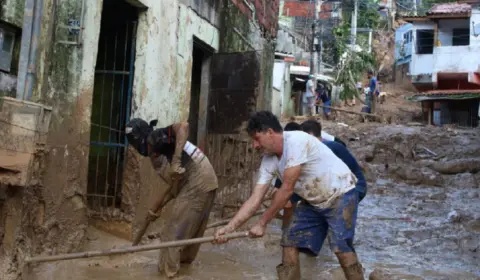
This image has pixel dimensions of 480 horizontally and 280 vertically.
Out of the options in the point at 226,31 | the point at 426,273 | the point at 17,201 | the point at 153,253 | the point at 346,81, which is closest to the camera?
the point at 17,201

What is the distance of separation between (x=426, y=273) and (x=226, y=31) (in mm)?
5222

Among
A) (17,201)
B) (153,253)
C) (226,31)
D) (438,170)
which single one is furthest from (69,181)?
(438,170)

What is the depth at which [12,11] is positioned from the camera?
5117 millimetres

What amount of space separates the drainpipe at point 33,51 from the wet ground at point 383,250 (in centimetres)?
162

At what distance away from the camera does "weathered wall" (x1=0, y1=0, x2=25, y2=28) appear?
16.5 ft

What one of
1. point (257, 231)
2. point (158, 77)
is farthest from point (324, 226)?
point (158, 77)

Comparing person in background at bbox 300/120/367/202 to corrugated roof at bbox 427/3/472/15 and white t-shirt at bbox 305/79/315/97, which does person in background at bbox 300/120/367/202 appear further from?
corrugated roof at bbox 427/3/472/15

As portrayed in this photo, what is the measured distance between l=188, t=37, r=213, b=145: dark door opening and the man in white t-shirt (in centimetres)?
513

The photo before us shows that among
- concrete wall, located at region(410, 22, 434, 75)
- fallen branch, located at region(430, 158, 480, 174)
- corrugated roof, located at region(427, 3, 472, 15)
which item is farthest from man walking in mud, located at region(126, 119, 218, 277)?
concrete wall, located at region(410, 22, 434, 75)

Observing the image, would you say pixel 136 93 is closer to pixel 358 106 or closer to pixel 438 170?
pixel 438 170

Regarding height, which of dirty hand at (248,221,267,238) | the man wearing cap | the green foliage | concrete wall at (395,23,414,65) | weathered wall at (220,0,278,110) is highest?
concrete wall at (395,23,414,65)

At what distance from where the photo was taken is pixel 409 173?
14742 mm

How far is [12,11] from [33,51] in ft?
1.19

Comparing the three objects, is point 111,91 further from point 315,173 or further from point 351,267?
point 351,267
